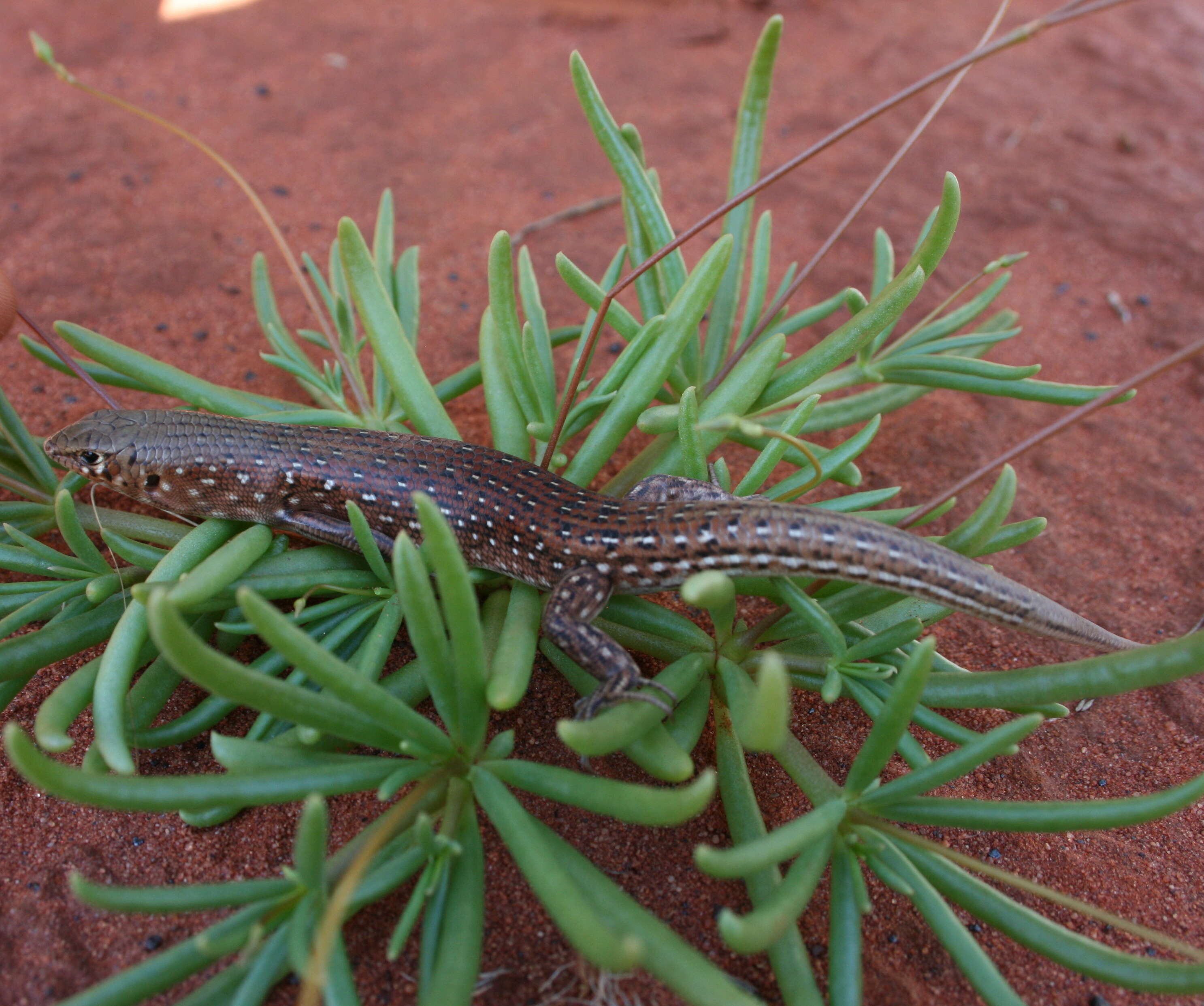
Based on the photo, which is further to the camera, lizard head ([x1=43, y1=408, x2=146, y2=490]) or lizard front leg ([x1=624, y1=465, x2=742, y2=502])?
lizard head ([x1=43, y1=408, x2=146, y2=490])

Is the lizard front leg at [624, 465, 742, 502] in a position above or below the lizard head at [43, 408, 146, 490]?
above

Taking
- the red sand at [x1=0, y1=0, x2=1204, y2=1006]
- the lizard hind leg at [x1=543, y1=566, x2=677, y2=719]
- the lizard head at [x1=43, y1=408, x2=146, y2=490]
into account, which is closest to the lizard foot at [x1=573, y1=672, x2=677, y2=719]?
the lizard hind leg at [x1=543, y1=566, x2=677, y2=719]

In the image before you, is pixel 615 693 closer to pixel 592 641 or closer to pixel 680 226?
pixel 592 641

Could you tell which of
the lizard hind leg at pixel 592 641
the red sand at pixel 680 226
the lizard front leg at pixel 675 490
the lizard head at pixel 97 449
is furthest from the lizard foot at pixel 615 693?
the lizard head at pixel 97 449

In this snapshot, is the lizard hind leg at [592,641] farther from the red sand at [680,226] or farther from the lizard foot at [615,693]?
the red sand at [680,226]

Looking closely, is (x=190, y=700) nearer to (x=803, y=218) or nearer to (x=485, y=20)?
(x=803, y=218)

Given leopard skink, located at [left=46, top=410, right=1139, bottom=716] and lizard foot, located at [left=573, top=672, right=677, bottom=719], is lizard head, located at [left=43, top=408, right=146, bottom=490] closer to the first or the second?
leopard skink, located at [left=46, top=410, right=1139, bottom=716]
